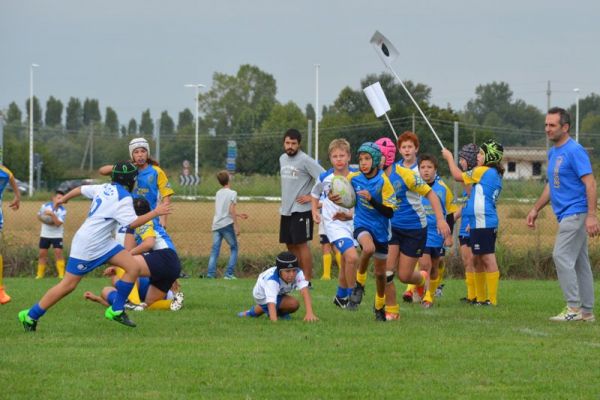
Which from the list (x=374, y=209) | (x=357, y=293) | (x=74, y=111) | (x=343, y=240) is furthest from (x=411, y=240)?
(x=74, y=111)

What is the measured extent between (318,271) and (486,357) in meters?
10.4

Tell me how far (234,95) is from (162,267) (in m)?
111

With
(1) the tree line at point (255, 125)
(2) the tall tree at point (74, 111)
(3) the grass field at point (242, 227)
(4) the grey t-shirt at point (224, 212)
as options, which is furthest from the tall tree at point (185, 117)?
(4) the grey t-shirt at point (224, 212)

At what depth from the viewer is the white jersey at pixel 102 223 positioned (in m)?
9.25

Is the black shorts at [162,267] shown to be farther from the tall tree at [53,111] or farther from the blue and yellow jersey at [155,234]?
the tall tree at [53,111]

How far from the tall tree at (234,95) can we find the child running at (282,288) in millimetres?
105873

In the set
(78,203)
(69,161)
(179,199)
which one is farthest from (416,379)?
(69,161)

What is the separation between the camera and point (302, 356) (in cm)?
774

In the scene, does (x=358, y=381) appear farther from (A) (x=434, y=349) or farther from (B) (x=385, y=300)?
(B) (x=385, y=300)

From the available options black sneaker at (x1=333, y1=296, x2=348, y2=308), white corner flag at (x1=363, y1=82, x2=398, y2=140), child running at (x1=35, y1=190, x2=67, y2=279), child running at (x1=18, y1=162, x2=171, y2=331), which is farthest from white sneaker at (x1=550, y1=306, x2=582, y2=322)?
child running at (x1=35, y1=190, x2=67, y2=279)

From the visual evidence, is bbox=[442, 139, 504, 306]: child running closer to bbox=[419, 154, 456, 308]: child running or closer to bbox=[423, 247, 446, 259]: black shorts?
bbox=[419, 154, 456, 308]: child running

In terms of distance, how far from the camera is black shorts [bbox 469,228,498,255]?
39.0ft

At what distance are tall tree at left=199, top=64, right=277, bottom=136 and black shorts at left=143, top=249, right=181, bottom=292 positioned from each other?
345 feet

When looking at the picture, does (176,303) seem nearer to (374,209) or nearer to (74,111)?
(374,209)
